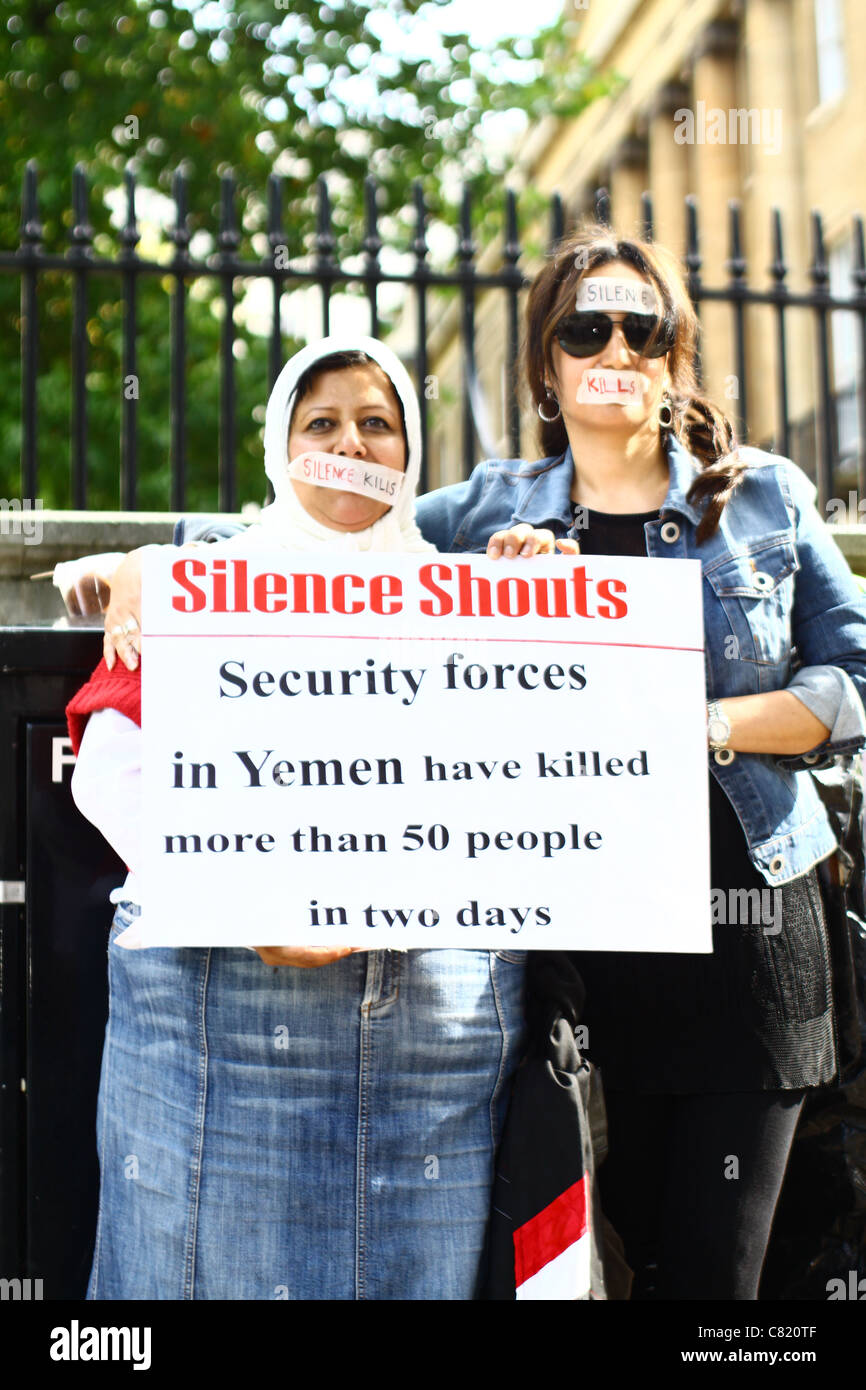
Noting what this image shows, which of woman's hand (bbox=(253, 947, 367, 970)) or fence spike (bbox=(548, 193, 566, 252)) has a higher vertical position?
fence spike (bbox=(548, 193, 566, 252))

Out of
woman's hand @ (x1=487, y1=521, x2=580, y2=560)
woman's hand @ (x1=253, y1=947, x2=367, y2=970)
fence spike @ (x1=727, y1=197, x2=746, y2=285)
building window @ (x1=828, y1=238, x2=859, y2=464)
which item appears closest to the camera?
woman's hand @ (x1=253, y1=947, x2=367, y2=970)

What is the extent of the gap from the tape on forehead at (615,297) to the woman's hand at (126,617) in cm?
89

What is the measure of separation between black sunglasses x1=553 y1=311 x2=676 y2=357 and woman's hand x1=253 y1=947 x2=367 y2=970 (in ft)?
3.64

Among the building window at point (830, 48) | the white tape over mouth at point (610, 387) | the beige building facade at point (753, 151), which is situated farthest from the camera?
the building window at point (830, 48)

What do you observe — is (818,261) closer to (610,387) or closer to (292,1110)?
(610,387)

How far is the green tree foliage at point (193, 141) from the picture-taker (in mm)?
7684

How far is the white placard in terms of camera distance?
2.02 meters

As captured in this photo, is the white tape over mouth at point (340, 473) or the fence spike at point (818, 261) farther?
the fence spike at point (818, 261)

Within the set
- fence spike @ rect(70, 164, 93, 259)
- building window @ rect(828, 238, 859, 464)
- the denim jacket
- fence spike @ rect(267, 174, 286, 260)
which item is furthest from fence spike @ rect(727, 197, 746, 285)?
building window @ rect(828, 238, 859, 464)

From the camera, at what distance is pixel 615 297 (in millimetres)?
2258

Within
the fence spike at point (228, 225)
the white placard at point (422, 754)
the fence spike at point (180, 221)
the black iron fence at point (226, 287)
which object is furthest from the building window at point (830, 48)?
the white placard at point (422, 754)

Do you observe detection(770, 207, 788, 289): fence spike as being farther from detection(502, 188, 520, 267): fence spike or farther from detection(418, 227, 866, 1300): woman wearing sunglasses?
detection(418, 227, 866, 1300): woman wearing sunglasses

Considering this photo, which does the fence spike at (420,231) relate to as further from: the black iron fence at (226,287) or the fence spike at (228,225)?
the fence spike at (228,225)

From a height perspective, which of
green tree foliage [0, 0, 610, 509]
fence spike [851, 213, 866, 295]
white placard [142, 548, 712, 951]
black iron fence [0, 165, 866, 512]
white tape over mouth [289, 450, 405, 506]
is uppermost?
green tree foliage [0, 0, 610, 509]
